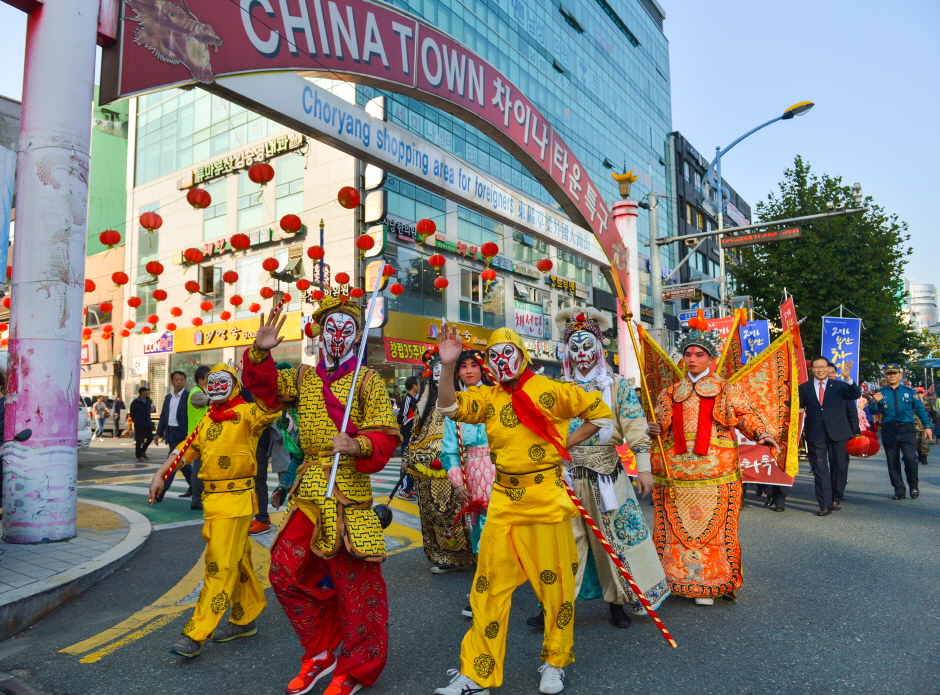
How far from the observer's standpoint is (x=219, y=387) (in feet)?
13.8

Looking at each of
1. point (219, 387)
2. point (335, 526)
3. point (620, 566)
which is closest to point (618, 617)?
point (620, 566)

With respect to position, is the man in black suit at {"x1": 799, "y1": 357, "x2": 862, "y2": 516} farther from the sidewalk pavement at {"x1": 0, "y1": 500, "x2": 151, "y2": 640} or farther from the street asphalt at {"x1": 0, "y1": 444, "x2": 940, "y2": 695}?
the sidewalk pavement at {"x1": 0, "y1": 500, "x2": 151, "y2": 640}

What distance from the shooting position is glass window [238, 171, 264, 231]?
999 inches

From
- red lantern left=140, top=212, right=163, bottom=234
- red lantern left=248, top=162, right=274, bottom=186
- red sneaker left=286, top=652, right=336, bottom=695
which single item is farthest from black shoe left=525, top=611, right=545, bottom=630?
red lantern left=140, top=212, right=163, bottom=234

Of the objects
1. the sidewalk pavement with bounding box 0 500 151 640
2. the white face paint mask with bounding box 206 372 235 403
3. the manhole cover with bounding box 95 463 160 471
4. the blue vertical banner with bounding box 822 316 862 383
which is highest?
the blue vertical banner with bounding box 822 316 862 383

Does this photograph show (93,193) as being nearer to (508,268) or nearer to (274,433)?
(508,268)

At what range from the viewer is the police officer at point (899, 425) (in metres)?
9.49

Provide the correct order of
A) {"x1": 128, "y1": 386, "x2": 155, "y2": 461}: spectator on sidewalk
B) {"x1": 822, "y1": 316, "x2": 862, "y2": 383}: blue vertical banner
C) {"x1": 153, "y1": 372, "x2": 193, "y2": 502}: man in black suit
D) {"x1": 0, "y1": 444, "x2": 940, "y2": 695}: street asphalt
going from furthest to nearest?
{"x1": 128, "y1": 386, "x2": 155, "y2": 461}: spectator on sidewalk, {"x1": 822, "y1": 316, "x2": 862, "y2": 383}: blue vertical banner, {"x1": 153, "y1": 372, "x2": 193, "y2": 502}: man in black suit, {"x1": 0, "y1": 444, "x2": 940, "y2": 695}: street asphalt

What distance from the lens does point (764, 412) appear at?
22.1ft

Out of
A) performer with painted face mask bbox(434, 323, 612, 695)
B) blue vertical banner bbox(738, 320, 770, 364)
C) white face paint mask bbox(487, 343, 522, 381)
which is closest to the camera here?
performer with painted face mask bbox(434, 323, 612, 695)

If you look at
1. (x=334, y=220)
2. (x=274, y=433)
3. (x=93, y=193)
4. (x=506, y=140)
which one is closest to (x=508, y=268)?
(x=334, y=220)

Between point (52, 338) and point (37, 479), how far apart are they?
1302 millimetres

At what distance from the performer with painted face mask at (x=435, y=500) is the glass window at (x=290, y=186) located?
19.5 metres

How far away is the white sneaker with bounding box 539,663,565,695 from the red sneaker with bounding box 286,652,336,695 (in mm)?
989
